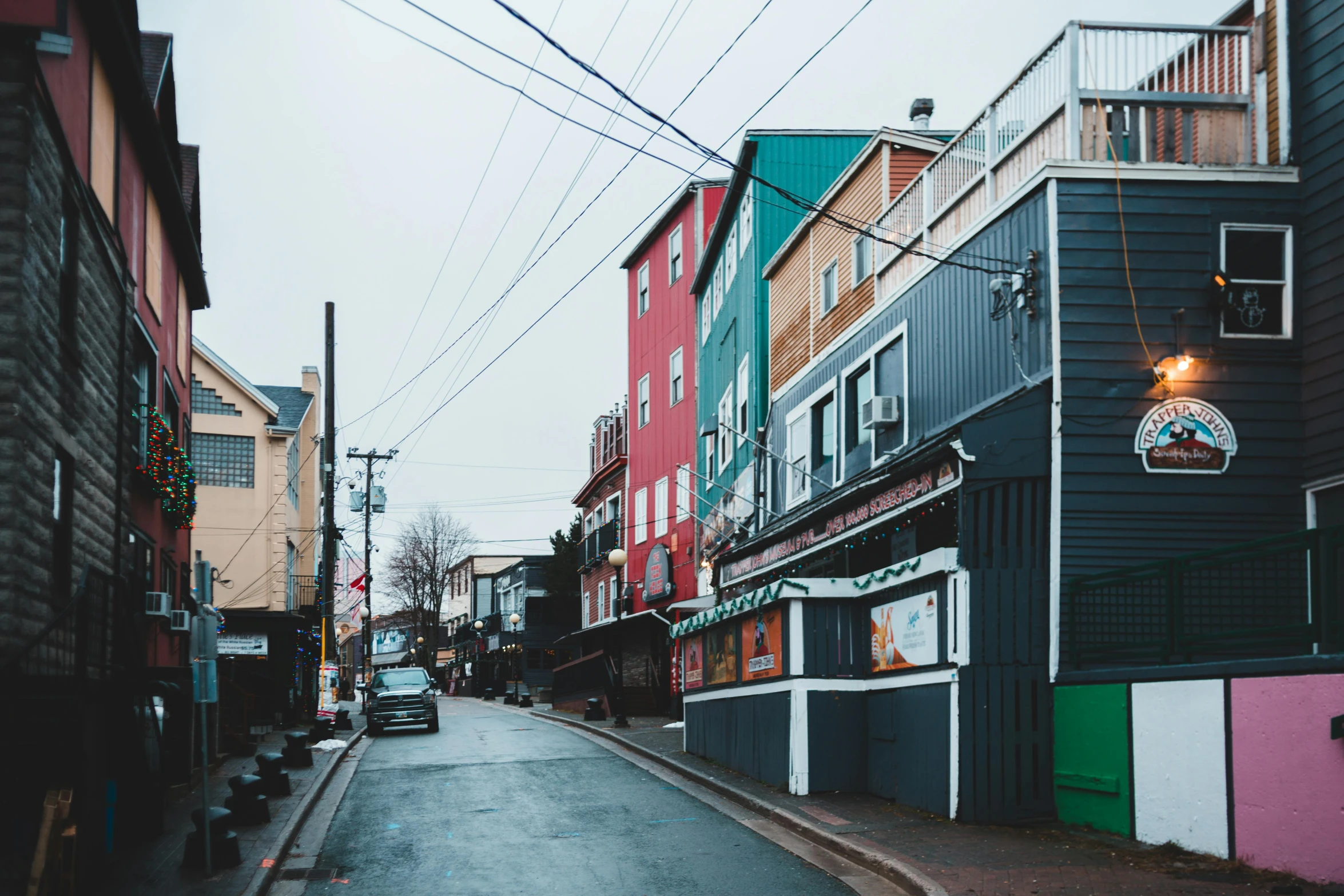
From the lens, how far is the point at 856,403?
19.8m

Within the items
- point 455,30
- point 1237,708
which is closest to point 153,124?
point 455,30

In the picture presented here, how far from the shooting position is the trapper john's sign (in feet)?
46.1

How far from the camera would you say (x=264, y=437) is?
138 feet

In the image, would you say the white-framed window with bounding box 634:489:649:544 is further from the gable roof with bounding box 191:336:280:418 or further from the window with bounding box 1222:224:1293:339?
the window with bounding box 1222:224:1293:339

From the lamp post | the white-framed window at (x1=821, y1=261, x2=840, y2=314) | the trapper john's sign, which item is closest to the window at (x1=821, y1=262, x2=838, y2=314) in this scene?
the white-framed window at (x1=821, y1=261, x2=840, y2=314)

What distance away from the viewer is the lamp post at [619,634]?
34.9m

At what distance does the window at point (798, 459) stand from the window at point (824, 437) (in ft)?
1.13

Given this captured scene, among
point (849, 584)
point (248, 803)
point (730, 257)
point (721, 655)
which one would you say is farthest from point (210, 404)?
point (849, 584)

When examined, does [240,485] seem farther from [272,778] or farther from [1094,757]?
[1094,757]

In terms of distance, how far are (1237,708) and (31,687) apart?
949cm

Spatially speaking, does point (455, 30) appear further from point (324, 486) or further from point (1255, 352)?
point (324, 486)

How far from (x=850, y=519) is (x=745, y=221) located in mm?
12581

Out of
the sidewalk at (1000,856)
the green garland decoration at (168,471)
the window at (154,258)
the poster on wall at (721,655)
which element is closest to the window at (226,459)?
the green garland decoration at (168,471)

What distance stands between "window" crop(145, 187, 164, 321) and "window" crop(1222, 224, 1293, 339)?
14196 mm
